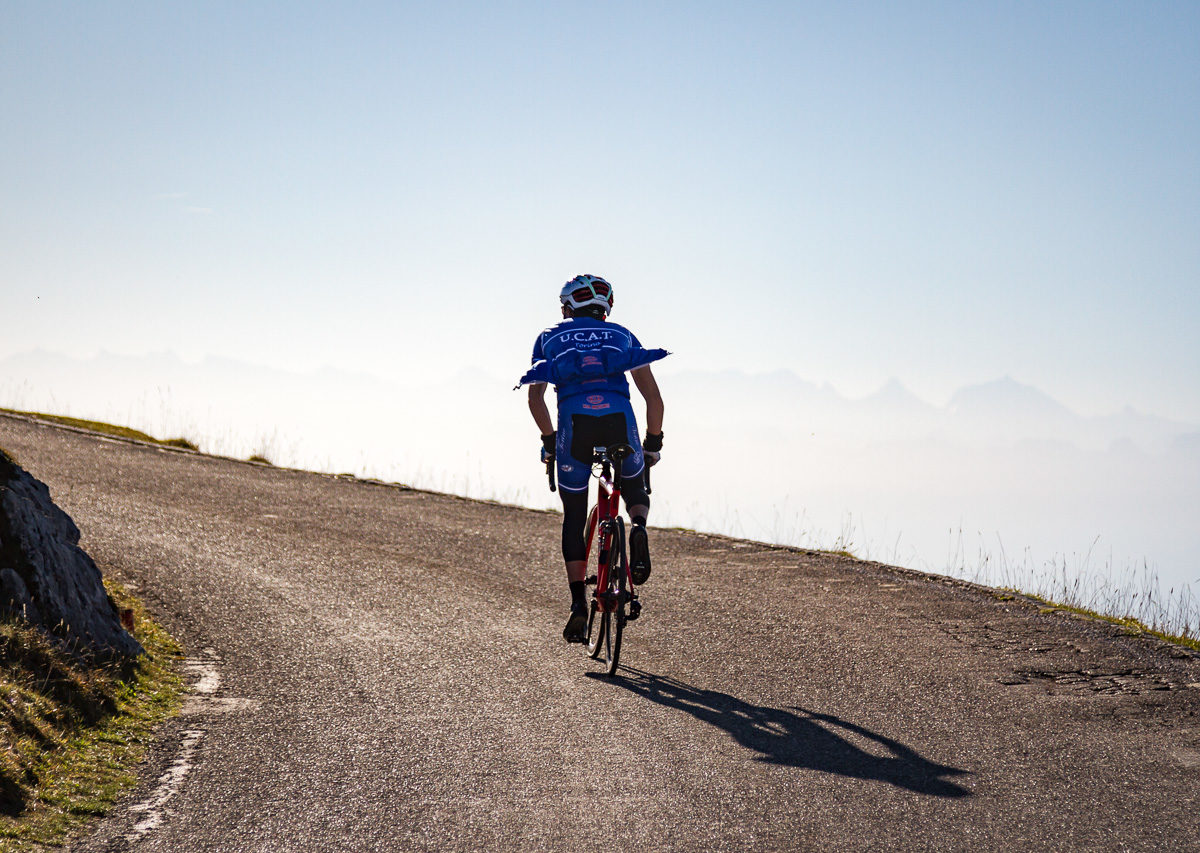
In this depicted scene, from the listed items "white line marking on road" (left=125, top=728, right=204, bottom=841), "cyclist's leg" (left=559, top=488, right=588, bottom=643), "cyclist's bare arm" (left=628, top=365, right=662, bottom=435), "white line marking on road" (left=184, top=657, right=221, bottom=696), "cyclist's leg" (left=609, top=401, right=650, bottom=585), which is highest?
"cyclist's bare arm" (left=628, top=365, right=662, bottom=435)

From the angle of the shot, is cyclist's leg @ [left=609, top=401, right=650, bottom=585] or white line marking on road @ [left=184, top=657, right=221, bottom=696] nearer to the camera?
white line marking on road @ [left=184, top=657, right=221, bottom=696]

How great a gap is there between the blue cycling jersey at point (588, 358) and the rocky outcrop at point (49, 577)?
10.0 feet

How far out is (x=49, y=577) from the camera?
6.09m

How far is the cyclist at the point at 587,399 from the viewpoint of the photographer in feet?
22.3

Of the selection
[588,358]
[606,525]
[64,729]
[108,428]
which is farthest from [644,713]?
[108,428]

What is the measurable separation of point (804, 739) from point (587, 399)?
8.45 ft

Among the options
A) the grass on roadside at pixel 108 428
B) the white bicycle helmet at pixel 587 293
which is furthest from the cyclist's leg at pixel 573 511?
the grass on roadside at pixel 108 428

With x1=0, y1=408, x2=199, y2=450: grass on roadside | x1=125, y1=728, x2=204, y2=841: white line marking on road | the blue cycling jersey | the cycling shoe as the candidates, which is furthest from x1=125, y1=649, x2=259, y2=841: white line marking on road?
x1=0, y1=408, x2=199, y2=450: grass on roadside

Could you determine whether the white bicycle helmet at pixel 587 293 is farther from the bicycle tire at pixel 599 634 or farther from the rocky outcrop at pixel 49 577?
the rocky outcrop at pixel 49 577

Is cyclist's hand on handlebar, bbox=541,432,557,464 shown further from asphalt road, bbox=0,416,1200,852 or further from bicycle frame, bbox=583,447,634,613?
asphalt road, bbox=0,416,1200,852

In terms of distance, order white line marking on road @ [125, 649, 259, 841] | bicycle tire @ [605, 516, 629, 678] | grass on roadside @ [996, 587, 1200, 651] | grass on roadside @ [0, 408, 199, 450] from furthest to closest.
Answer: grass on roadside @ [0, 408, 199, 450]
grass on roadside @ [996, 587, 1200, 651]
bicycle tire @ [605, 516, 629, 678]
white line marking on road @ [125, 649, 259, 841]

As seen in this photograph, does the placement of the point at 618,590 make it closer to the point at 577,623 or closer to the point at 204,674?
the point at 577,623

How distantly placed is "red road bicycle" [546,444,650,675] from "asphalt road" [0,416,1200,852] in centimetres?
29

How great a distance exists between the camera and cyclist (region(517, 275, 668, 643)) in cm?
680
